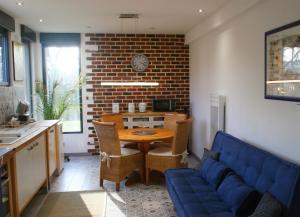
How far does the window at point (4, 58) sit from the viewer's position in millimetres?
4121

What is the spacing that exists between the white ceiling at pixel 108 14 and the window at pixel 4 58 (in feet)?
1.02

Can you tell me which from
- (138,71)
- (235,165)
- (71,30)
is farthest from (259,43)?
(71,30)

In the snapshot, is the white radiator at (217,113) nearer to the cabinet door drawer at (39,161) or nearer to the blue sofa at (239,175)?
the blue sofa at (239,175)

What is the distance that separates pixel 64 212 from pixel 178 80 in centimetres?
346

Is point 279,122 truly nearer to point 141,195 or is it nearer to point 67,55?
point 141,195

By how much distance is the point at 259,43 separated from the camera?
3.04 meters

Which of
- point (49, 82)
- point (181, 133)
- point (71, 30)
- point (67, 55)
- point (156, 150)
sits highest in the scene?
point (71, 30)

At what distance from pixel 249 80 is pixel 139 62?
9.55ft

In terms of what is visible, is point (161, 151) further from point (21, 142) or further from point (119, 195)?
point (21, 142)

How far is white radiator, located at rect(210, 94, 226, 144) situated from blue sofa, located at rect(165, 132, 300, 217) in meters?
0.58

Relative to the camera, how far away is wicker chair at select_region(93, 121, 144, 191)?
392 centimetres

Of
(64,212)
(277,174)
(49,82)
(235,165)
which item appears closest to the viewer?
(277,174)

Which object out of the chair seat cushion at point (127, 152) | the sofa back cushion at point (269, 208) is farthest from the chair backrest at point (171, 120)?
the sofa back cushion at point (269, 208)

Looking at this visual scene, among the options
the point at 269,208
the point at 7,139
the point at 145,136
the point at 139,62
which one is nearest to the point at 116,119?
the point at 145,136
